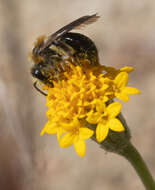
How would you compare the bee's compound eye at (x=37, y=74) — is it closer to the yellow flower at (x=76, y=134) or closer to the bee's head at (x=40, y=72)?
the bee's head at (x=40, y=72)

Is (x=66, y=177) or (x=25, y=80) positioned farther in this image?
(x=25, y=80)

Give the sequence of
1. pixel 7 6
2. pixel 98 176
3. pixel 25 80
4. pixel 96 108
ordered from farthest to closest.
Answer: pixel 7 6
pixel 25 80
pixel 98 176
pixel 96 108

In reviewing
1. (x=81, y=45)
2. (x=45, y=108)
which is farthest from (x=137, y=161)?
(x=45, y=108)

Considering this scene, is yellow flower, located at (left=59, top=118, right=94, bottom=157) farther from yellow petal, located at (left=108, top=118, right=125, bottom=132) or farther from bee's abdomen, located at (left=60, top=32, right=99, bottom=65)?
bee's abdomen, located at (left=60, top=32, right=99, bottom=65)

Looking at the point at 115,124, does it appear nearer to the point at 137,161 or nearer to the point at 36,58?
the point at 137,161

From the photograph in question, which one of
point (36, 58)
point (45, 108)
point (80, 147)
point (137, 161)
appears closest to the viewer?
point (80, 147)

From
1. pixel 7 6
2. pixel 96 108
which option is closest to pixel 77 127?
pixel 96 108

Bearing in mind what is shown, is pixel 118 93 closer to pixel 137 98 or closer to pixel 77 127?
pixel 77 127
